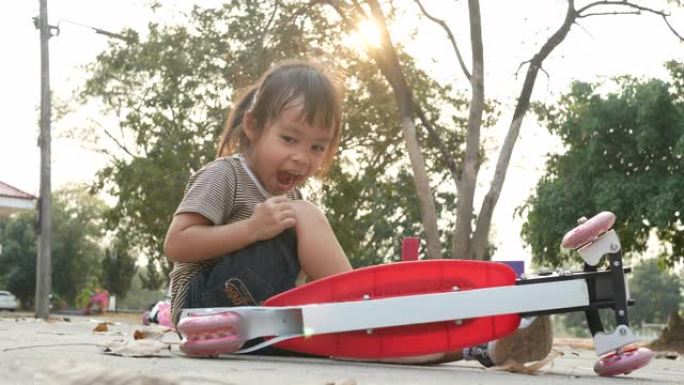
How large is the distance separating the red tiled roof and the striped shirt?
82.7 ft

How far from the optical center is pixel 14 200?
90.4ft

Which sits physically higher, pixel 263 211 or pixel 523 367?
pixel 263 211

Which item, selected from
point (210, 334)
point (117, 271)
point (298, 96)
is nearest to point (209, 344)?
point (210, 334)

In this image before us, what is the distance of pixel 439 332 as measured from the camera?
307 centimetres

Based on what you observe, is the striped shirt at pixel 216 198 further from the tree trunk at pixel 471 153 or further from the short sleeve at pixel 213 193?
the tree trunk at pixel 471 153

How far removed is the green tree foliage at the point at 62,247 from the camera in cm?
5347

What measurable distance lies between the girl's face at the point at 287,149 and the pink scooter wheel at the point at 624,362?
3.50 ft

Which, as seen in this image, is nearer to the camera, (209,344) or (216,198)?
(209,344)

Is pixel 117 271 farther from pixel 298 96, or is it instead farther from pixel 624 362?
pixel 624 362

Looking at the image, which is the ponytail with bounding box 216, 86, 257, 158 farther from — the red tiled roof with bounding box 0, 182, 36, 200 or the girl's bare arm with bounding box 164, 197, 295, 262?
the red tiled roof with bounding box 0, 182, 36, 200

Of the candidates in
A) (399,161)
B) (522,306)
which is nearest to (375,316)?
(522,306)

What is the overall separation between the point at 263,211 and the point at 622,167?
719 inches

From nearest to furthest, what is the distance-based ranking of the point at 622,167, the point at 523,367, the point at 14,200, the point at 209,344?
the point at 209,344 → the point at 523,367 → the point at 622,167 → the point at 14,200

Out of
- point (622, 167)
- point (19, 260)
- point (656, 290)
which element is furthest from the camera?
point (656, 290)
